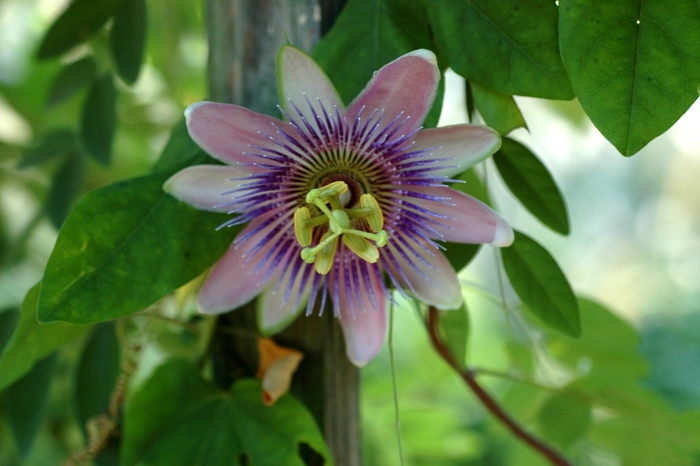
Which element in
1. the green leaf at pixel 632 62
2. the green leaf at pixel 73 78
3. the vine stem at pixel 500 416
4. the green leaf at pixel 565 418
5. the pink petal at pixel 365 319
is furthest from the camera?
the green leaf at pixel 73 78

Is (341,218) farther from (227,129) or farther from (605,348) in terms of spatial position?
(605,348)

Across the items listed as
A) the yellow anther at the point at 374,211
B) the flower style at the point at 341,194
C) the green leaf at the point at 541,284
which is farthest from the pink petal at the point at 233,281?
the green leaf at the point at 541,284

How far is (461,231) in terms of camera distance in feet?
1.68

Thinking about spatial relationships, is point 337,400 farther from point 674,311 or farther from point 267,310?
point 674,311

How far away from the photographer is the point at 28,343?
61cm

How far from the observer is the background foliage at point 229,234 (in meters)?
0.46

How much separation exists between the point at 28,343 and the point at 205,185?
9.8 inches

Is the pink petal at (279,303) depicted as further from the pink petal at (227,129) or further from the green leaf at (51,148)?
the green leaf at (51,148)

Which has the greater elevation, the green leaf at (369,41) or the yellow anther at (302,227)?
the green leaf at (369,41)

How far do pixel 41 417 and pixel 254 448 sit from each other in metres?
0.30

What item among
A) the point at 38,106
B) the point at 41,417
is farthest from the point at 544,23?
the point at 38,106

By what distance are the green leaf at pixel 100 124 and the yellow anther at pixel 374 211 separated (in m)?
0.54

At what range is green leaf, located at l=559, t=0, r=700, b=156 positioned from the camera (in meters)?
0.45

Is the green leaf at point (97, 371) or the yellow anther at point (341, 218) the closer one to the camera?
the yellow anther at point (341, 218)
